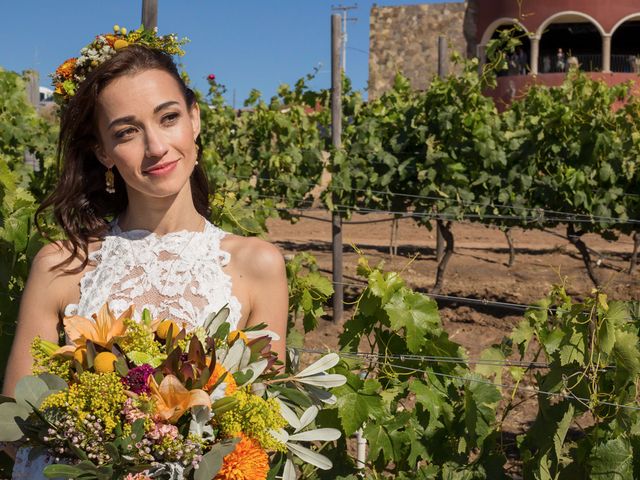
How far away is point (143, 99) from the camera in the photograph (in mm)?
1992

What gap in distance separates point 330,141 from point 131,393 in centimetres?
674

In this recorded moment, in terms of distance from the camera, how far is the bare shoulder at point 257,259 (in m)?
2.06

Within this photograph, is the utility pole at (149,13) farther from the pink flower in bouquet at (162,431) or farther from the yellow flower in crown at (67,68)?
the pink flower in bouquet at (162,431)

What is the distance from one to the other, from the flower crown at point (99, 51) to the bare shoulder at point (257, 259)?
0.52 meters

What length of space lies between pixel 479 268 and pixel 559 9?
11909mm

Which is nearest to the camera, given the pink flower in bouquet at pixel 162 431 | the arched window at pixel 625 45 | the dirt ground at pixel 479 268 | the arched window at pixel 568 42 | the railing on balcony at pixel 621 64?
the pink flower in bouquet at pixel 162 431

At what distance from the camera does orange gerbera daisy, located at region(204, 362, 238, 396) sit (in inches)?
62.7

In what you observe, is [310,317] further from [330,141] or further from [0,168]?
[330,141]

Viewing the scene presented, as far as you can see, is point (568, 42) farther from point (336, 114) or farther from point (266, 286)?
point (266, 286)

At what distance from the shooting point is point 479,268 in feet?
33.8

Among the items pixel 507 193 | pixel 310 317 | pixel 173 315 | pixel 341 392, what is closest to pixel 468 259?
pixel 507 193

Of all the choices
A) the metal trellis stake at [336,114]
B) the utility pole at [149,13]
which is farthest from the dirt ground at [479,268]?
the utility pole at [149,13]

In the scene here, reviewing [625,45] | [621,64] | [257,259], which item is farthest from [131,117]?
[625,45]

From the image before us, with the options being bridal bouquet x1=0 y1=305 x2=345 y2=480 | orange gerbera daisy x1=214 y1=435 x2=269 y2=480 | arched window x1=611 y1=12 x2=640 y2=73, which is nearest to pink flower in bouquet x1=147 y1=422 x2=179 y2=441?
bridal bouquet x1=0 y1=305 x2=345 y2=480
